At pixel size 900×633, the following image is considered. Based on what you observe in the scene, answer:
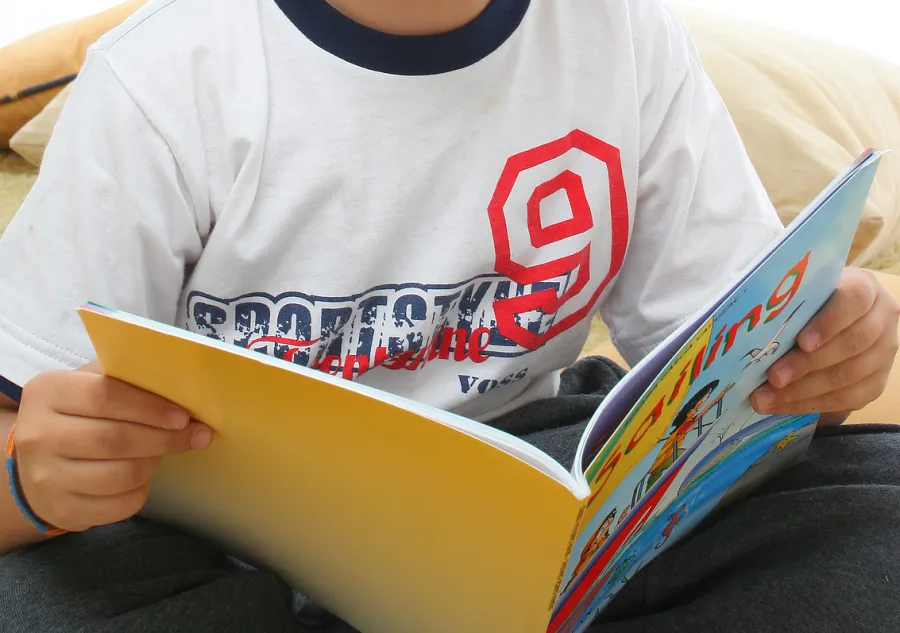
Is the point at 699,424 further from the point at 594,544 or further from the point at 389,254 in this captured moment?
the point at 389,254

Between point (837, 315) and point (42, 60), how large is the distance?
1008 mm

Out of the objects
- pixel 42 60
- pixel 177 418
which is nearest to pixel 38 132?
pixel 42 60

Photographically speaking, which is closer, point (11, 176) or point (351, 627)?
point (351, 627)

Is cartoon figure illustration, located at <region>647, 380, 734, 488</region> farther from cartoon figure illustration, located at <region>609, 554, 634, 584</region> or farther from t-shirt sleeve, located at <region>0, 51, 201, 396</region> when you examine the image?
t-shirt sleeve, located at <region>0, 51, 201, 396</region>

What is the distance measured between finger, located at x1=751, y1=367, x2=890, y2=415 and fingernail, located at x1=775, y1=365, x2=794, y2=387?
2 cm

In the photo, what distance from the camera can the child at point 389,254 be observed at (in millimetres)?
398

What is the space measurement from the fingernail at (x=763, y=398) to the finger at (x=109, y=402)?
1.06 ft

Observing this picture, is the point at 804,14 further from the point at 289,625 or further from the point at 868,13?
the point at 289,625

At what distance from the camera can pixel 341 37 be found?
0.43 meters

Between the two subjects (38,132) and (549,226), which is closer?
(549,226)

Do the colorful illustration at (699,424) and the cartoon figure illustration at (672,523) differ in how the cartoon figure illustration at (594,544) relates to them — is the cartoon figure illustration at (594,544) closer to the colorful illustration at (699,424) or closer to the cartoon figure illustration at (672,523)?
the colorful illustration at (699,424)

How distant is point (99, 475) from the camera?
1.16 feet

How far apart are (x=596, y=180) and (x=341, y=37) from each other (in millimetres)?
184

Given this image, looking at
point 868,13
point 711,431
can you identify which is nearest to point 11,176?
point 711,431
